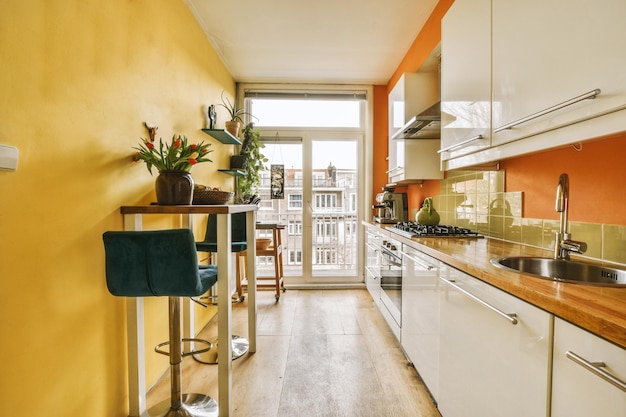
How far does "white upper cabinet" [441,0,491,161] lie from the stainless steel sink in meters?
0.59

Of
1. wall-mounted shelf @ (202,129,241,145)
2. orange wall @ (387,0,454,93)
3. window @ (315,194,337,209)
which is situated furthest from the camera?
window @ (315,194,337,209)

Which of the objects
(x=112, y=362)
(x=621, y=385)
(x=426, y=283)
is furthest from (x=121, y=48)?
(x=621, y=385)

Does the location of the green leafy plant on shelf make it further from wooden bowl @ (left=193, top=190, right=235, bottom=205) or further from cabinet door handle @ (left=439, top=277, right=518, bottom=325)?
cabinet door handle @ (left=439, top=277, right=518, bottom=325)

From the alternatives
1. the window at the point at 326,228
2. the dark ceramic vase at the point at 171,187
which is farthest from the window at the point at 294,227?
the dark ceramic vase at the point at 171,187

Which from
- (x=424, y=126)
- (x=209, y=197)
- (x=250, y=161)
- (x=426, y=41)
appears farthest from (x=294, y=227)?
(x=426, y=41)

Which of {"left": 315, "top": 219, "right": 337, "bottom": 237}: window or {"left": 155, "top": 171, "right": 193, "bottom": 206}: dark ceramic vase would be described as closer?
{"left": 155, "top": 171, "right": 193, "bottom": 206}: dark ceramic vase

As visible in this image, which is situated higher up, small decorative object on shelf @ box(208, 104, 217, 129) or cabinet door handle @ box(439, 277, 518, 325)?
small decorative object on shelf @ box(208, 104, 217, 129)

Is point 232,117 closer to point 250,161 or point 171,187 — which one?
point 250,161

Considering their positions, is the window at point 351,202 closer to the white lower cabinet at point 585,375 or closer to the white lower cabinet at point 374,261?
the white lower cabinet at point 374,261

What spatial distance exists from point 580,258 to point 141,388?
2.21 metres

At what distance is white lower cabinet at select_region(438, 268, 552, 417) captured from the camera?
0.82 meters

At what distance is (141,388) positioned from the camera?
5.09 ft

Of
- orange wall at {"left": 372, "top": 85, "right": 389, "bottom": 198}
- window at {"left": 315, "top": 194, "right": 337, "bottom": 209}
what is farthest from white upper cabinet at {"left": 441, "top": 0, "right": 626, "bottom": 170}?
Result: window at {"left": 315, "top": 194, "right": 337, "bottom": 209}

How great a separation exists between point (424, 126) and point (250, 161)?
6.93ft
